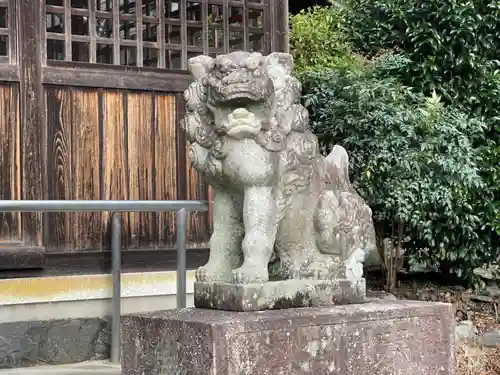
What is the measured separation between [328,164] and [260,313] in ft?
3.57

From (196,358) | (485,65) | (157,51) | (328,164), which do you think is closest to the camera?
(196,358)

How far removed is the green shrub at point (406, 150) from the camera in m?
8.37

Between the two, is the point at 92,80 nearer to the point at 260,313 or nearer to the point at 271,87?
the point at 271,87

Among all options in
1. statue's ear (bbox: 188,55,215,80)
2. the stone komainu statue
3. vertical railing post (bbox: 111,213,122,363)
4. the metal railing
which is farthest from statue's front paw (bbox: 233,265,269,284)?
vertical railing post (bbox: 111,213,122,363)

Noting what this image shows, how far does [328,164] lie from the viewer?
16.7ft

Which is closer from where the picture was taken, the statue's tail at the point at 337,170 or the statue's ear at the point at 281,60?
the statue's ear at the point at 281,60

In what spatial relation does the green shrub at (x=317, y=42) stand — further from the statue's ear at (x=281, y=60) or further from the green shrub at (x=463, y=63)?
the statue's ear at (x=281, y=60)

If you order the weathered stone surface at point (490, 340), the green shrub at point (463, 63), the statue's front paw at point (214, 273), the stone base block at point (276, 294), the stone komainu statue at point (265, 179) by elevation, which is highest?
the green shrub at point (463, 63)

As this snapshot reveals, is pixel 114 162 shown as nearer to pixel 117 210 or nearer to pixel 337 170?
pixel 117 210

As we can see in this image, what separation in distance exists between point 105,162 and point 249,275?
12.4ft

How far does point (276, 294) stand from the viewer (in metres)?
4.59

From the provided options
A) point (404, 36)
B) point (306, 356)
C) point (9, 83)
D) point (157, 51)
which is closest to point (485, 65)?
point (404, 36)

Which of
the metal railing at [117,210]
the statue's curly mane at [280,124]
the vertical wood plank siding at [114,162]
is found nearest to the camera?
the statue's curly mane at [280,124]

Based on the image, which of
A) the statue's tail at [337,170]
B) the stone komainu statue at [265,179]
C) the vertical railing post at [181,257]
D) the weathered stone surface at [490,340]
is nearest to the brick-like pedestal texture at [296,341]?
the stone komainu statue at [265,179]
